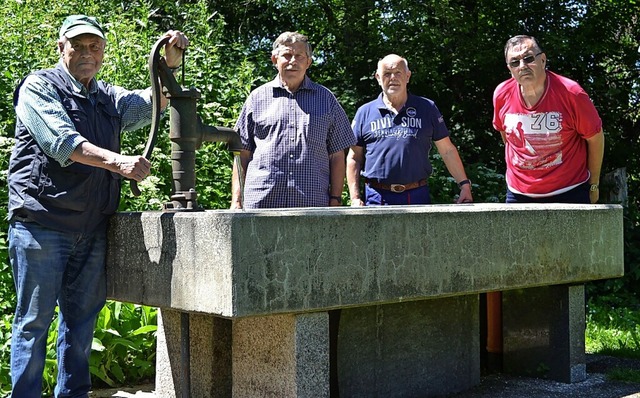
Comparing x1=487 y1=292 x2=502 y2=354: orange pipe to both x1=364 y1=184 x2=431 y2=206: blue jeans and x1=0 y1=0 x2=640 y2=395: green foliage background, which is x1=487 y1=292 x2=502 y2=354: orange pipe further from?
x1=0 y1=0 x2=640 y2=395: green foliage background

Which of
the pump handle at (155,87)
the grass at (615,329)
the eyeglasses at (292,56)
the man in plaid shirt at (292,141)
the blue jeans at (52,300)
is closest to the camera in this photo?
the blue jeans at (52,300)

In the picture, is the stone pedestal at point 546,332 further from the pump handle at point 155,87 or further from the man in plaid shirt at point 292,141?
the pump handle at point 155,87

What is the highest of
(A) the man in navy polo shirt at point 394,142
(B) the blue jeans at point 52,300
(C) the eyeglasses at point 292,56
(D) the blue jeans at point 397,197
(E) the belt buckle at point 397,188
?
(C) the eyeglasses at point 292,56

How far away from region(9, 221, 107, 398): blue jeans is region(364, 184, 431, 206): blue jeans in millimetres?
1719

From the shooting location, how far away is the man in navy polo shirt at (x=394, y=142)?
476cm

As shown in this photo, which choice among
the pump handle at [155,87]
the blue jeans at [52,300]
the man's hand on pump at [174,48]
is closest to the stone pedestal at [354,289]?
the blue jeans at [52,300]

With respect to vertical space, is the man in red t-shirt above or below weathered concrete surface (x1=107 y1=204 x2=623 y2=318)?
above

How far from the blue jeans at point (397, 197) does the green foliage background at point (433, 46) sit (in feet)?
6.44

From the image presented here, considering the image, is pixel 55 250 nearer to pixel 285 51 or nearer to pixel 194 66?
pixel 285 51

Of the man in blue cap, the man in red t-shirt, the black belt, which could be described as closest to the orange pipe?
the man in red t-shirt

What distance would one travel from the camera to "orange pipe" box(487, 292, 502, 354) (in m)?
4.79

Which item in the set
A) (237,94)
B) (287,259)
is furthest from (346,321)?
(237,94)

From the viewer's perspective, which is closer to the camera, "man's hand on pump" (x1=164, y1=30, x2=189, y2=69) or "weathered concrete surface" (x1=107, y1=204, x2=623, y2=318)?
"weathered concrete surface" (x1=107, y1=204, x2=623, y2=318)

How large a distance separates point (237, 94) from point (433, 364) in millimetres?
3299
